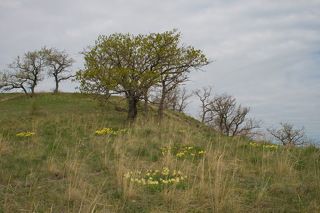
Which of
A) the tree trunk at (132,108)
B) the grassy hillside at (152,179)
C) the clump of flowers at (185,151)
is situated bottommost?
the grassy hillside at (152,179)

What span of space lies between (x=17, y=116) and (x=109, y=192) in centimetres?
2383

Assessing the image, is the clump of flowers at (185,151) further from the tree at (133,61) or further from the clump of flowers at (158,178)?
the tree at (133,61)

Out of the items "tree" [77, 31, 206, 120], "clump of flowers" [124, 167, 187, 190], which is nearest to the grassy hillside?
"clump of flowers" [124, 167, 187, 190]

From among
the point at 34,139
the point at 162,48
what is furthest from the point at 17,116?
the point at 34,139

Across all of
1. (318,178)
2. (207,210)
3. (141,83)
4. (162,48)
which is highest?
(162,48)

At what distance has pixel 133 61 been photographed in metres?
22.7

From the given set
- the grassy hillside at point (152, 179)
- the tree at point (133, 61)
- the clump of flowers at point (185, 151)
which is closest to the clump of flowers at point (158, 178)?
the grassy hillside at point (152, 179)

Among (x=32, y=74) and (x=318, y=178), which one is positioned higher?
(x=32, y=74)

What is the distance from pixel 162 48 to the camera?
2239cm

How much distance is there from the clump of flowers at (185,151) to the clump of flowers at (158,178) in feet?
6.05

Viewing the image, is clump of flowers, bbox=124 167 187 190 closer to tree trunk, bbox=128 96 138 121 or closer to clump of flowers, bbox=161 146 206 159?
clump of flowers, bbox=161 146 206 159

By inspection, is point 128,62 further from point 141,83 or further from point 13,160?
point 13,160

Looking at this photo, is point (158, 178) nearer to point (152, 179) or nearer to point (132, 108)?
point (152, 179)

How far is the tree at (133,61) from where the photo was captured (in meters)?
21.8
